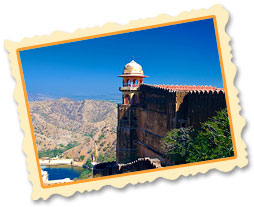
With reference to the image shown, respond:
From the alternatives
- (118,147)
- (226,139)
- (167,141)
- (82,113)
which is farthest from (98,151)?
(226,139)

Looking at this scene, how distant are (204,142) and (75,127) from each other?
243 feet

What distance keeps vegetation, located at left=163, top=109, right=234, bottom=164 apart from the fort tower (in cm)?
699

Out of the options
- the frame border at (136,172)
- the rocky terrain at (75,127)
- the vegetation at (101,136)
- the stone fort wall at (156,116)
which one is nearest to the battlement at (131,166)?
the stone fort wall at (156,116)

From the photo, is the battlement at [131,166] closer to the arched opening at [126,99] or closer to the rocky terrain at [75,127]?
the arched opening at [126,99]

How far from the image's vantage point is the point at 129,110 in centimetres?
2089

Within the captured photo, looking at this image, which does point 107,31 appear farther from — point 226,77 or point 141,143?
point 141,143

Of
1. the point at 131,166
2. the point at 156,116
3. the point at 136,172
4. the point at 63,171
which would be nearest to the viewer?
the point at 136,172

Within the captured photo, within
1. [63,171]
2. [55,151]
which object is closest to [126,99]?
[63,171]

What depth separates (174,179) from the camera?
591 cm

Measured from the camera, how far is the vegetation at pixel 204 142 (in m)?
8.76

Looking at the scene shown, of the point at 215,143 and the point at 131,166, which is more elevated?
the point at 215,143

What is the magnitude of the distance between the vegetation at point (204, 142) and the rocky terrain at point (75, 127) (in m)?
41.8

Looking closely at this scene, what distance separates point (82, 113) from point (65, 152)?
22.5 metres

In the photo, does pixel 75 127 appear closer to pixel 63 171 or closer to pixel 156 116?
pixel 63 171
